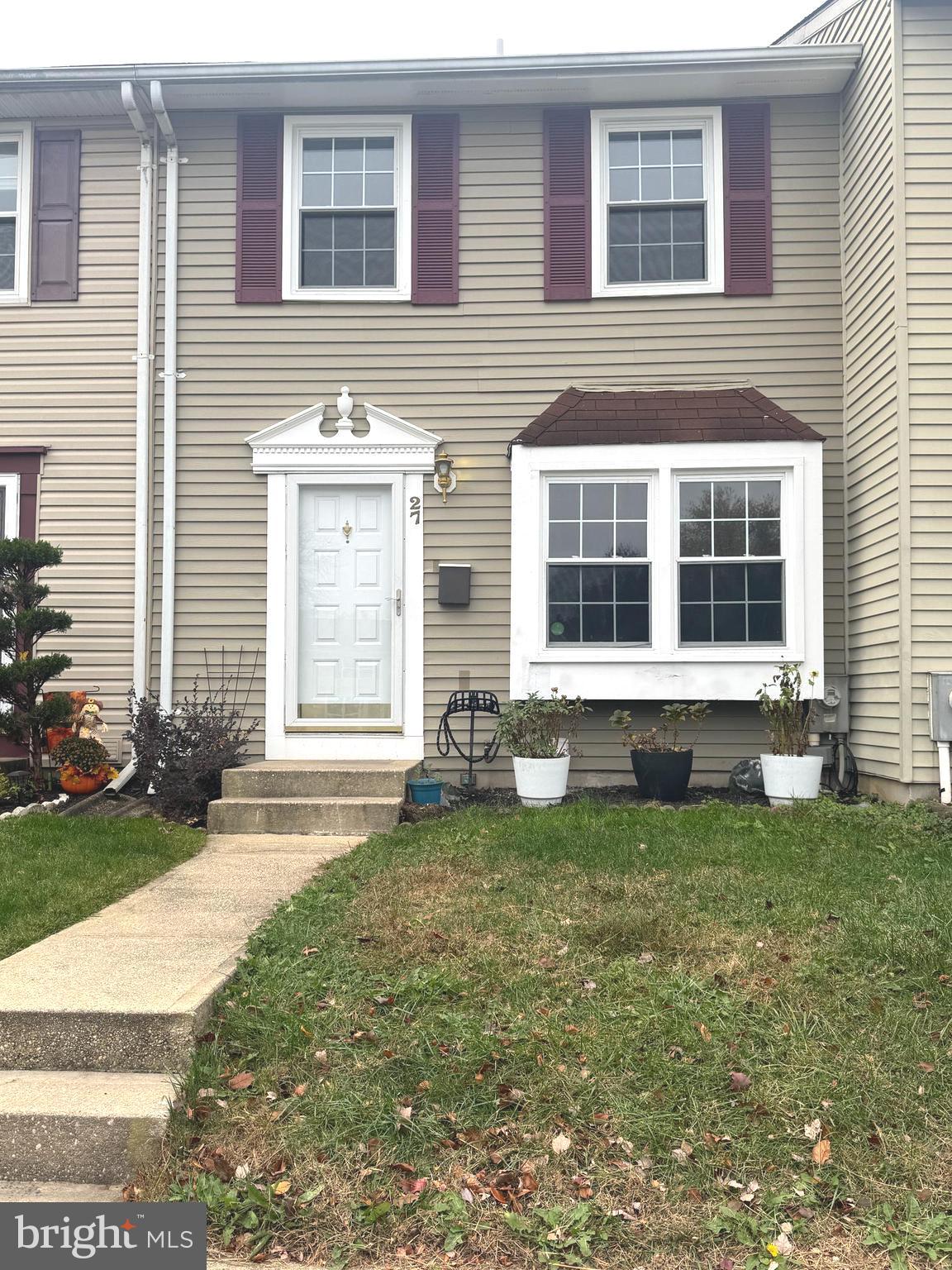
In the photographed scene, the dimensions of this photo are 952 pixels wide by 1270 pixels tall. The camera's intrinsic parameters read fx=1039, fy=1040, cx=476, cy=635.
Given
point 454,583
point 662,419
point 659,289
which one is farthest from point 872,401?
point 454,583

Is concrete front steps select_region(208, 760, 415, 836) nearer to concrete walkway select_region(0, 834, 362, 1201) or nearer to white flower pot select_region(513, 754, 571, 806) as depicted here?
white flower pot select_region(513, 754, 571, 806)

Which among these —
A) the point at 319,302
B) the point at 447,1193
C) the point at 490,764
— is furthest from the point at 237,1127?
the point at 319,302

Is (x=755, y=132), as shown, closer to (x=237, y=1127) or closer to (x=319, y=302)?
(x=319, y=302)

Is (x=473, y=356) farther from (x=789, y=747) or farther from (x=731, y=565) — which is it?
(x=789, y=747)

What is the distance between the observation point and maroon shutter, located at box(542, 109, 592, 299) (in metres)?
7.74

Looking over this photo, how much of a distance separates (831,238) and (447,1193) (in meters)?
7.23

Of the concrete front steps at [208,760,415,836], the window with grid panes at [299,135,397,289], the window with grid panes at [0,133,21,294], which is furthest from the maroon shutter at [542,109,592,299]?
the window with grid panes at [0,133,21,294]

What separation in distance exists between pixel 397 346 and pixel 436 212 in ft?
Result: 3.43

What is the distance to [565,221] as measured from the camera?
7758 mm

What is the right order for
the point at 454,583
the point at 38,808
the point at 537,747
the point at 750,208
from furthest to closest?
the point at 750,208 → the point at 454,583 → the point at 537,747 → the point at 38,808

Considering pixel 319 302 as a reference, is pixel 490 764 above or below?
below

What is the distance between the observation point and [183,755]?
22.7ft

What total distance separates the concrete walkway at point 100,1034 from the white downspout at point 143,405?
3.64 meters

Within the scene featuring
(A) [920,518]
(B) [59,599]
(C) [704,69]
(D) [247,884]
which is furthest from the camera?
(B) [59,599]
